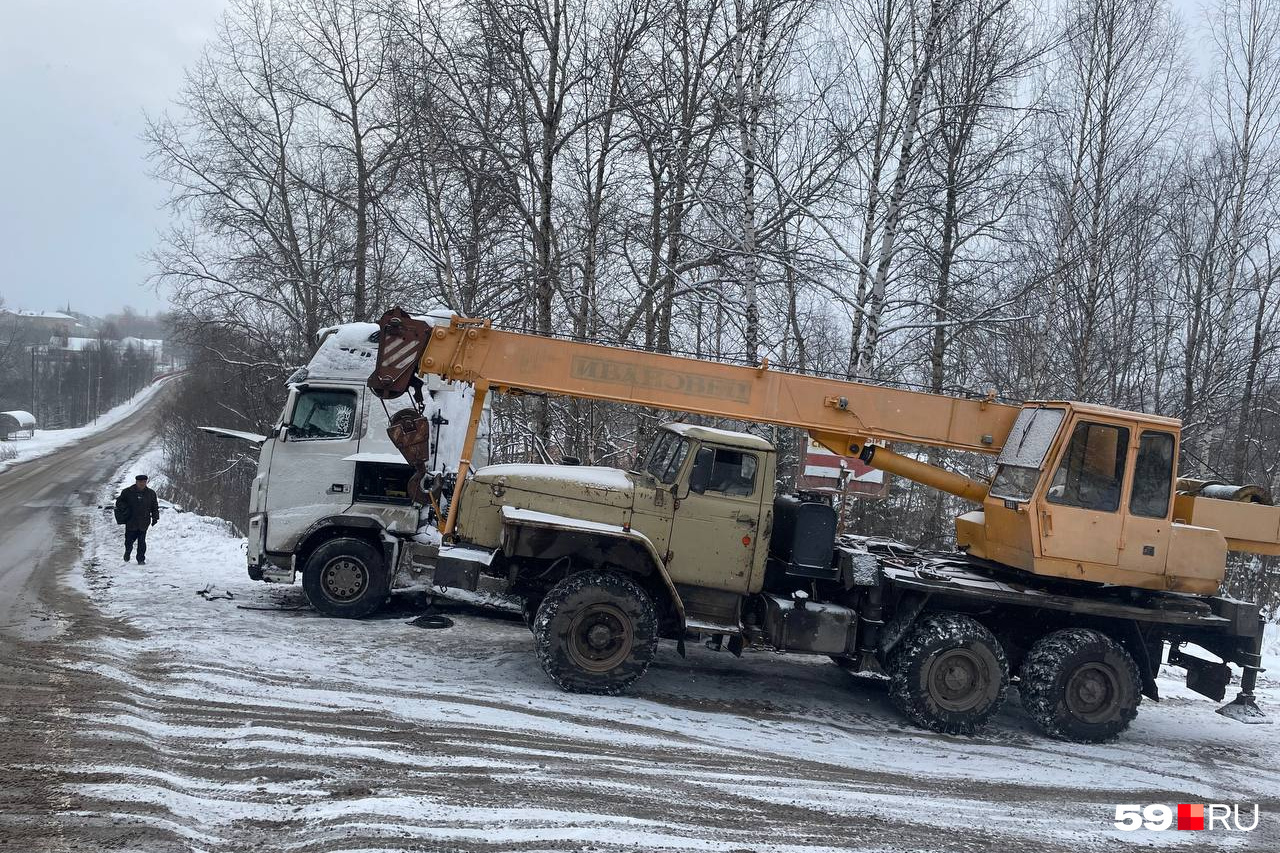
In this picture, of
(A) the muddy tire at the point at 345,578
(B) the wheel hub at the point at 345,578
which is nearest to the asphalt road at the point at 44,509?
(A) the muddy tire at the point at 345,578

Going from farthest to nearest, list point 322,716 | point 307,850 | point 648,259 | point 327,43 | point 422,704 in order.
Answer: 1. point 327,43
2. point 648,259
3. point 422,704
4. point 322,716
5. point 307,850

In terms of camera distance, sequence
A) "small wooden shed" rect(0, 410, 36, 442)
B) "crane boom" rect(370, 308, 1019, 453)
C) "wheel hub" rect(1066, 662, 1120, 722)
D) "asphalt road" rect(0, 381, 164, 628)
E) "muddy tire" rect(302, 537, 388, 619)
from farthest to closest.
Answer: "small wooden shed" rect(0, 410, 36, 442)
"asphalt road" rect(0, 381, 164, 628)
"muddy tire" rect(302, 537, 388, 619)
"crane boom" rect(370, 308, 1019, 453)
"wheel hub" rect(1066, 662, 1120, 722)

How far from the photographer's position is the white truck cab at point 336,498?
1043cm

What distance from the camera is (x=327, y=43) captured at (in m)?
23.1

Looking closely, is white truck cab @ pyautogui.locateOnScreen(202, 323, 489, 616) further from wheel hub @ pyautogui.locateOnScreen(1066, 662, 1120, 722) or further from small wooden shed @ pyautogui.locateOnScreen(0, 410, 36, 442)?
small wooden shed @ pyautogui.locateOnScreen(0, 410, 36, 442)

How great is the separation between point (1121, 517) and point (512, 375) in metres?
5.65

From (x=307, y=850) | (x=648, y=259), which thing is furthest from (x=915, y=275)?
(x=307, y=850)

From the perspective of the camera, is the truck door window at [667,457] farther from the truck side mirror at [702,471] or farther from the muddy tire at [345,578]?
the muddy tire at [345,578]

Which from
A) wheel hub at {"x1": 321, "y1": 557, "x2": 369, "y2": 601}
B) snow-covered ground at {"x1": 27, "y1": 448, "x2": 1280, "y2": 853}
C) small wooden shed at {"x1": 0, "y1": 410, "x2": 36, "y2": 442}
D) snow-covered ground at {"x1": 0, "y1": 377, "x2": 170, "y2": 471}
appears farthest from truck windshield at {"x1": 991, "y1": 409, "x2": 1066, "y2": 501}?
small wooden shed at {"x1": 0, "y1": 410, "x2": 36, "y2": 442}

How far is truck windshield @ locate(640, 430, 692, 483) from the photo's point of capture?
328 inches

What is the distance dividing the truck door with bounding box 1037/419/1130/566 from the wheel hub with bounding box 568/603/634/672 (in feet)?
12.5

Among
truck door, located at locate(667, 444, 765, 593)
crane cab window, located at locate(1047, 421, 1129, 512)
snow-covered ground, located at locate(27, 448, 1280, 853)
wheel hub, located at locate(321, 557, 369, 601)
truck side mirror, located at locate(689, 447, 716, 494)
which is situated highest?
crane cab window, located at locate(1047, 421, 1129, 512)

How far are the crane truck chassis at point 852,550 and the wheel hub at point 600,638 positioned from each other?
0.02m

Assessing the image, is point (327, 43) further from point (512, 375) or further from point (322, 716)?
point (322, 716)
